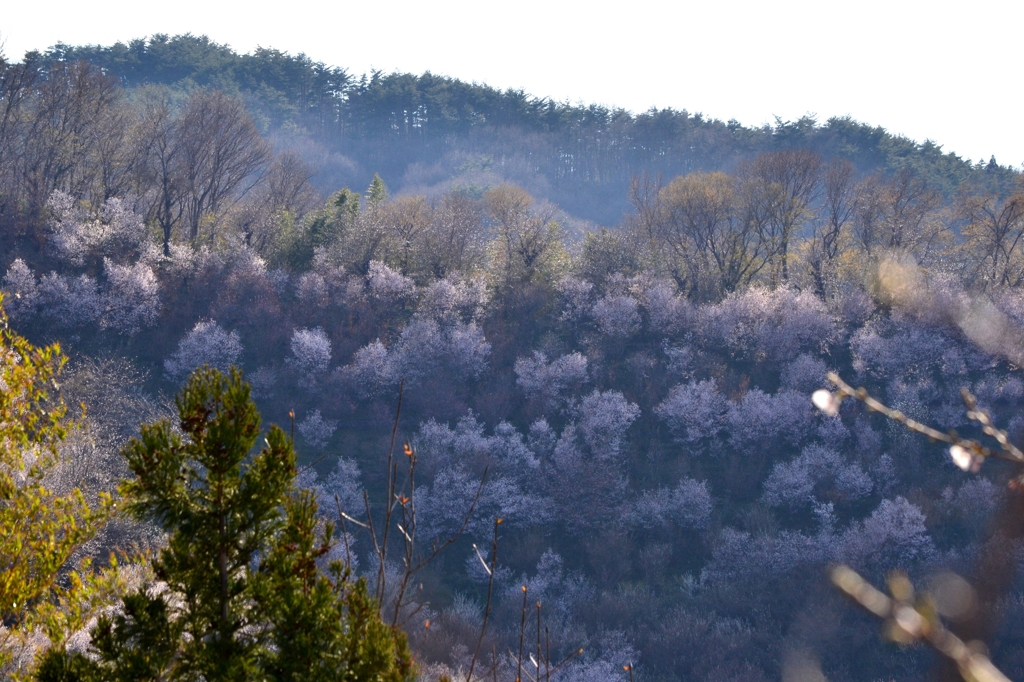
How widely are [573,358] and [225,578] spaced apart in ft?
100

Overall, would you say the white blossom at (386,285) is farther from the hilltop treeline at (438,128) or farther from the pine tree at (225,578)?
the hilltop treeline at (438,128)

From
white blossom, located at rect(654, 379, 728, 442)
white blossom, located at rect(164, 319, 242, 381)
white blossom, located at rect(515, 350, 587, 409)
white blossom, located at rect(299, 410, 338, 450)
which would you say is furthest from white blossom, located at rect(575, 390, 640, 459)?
white blossom, located at rect(164, 319, 242, 381)

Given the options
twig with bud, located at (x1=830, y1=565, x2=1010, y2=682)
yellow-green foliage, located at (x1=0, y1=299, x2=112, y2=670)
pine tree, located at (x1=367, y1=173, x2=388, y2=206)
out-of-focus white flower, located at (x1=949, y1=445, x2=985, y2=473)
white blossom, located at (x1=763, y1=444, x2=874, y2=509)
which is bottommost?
white blossom, located at (x1=763, y1=444, x2=874, y2=509)

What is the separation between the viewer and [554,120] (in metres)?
79.7

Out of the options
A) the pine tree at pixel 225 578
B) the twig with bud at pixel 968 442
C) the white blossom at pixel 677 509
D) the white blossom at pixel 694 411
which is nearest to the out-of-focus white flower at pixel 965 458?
the twig with bud at pixel 968 442

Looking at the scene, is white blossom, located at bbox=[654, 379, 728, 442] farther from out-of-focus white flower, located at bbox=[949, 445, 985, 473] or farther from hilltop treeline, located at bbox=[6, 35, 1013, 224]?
hilltop treeline, located at bbox=[6, 35, 1013, 224]

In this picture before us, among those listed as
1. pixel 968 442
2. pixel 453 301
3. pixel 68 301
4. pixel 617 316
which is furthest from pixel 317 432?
pixel 968 442

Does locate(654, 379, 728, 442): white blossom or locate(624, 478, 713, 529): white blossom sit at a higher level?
locate(654, 379, 728, 442): white blossom

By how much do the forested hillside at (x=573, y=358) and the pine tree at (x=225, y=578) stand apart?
1582 centimetres

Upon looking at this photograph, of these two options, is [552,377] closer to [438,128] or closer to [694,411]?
[694,411]

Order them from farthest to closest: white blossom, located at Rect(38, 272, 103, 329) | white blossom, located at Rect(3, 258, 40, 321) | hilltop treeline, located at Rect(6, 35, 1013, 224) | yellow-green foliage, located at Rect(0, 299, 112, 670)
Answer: hilltop treeline, located at Rect(6, 35, 1013, 224) → white blossom, located at Rect(38, 272, 103, 329) → white blossom, located at Rect(3, 258, 40, 321) → yellow-green foliage, located at Rect(0, 299, 112, 670)

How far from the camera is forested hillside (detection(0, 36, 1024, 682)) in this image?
2691cm

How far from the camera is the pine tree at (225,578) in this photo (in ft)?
15.5

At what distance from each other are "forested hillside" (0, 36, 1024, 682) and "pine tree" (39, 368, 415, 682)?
15821 mm
